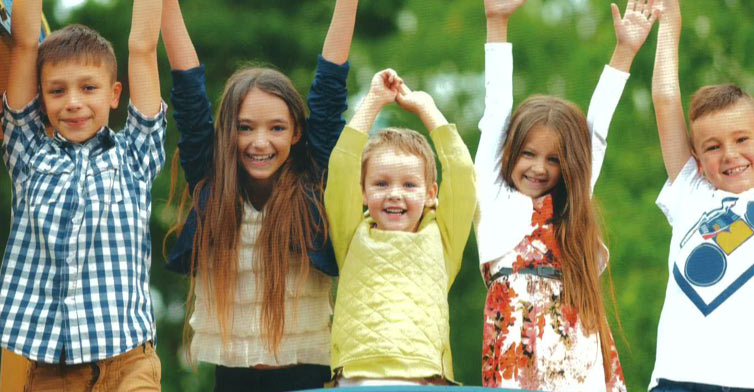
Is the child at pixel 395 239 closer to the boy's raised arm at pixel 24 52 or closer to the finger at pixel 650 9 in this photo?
the finger at pixel 650 9

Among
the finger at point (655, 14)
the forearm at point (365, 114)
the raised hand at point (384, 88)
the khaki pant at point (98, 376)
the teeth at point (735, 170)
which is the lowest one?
the khaki pant at point (98, 376)

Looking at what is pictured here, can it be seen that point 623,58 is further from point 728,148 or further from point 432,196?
point 432,196

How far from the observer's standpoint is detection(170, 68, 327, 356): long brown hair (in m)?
2.64

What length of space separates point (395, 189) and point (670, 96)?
2.02ft

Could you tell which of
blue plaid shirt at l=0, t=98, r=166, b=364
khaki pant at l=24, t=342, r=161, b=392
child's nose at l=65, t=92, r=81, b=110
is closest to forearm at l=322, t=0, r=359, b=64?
blue plaid shirt at l=0, t=98, r=166, b=364

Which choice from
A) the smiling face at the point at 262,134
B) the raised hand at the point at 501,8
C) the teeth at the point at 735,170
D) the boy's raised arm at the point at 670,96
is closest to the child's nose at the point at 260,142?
the smiling face at the point at 262,134

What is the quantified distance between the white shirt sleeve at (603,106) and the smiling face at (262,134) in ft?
2.12

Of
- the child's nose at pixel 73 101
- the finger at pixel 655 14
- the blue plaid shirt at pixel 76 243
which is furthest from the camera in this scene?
the finger at pixel 655 14

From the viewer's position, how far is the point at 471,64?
3.08 metres

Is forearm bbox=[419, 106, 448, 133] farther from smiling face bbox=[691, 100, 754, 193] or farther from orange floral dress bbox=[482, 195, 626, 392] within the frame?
smiling face bbox=[691, 100, 754, 193]

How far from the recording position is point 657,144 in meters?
3.20

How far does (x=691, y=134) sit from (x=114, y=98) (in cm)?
121

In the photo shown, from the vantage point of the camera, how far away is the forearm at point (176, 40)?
104 inches

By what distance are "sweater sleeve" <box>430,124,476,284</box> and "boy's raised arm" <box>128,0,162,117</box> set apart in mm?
598
